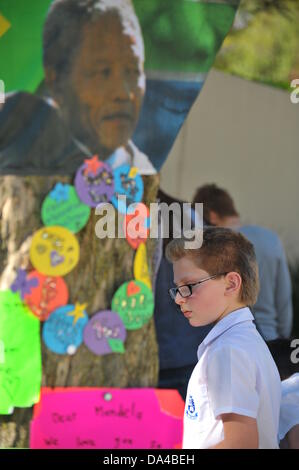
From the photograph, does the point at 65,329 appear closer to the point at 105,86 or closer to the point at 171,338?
the point at 171,338

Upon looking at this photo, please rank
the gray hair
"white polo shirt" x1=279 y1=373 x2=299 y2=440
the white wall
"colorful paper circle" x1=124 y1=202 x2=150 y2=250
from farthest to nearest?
the white wall
"colorful paper circle" x1=124 y1=202 x2=150 y2=250
the gray hair
"white polo shirt" x1=279 y1=373 x2=299 y2=440

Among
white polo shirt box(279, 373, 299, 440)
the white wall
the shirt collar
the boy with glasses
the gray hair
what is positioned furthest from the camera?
the white wall

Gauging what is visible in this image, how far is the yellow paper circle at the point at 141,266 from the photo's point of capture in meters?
3.24

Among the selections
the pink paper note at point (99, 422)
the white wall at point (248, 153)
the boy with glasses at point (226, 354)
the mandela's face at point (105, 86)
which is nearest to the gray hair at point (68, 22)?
the mandela's face at point (105, 86)

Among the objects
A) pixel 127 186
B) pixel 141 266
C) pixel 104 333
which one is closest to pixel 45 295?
pixel 104 333

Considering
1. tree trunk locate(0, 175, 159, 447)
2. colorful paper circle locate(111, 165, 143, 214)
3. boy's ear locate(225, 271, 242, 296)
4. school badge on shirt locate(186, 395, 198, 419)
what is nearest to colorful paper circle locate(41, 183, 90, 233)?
tree trunk locate(0, 175, 159, 447)

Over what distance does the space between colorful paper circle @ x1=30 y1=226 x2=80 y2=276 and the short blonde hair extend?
147 centimetres

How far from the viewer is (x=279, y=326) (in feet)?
11.1

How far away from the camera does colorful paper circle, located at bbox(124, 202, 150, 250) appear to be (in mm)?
3193

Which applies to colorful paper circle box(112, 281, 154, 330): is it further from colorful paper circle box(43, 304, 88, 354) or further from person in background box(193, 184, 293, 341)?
person in background box(193, 184, 293, 341)

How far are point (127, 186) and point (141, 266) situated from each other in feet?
1.16

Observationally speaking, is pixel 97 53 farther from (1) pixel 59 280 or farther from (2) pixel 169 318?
(2) pixel 169 318

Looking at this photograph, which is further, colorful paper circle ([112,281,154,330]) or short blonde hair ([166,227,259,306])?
colorful paper circle ([112,281,154,330])
